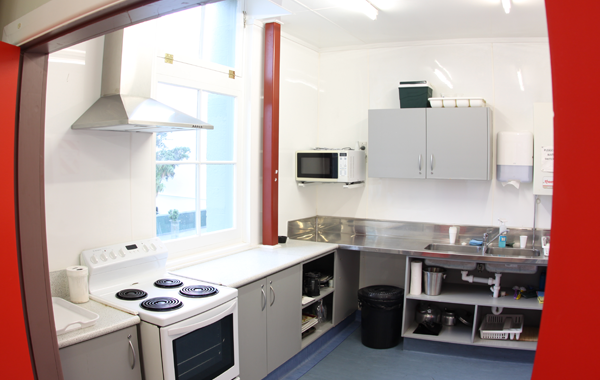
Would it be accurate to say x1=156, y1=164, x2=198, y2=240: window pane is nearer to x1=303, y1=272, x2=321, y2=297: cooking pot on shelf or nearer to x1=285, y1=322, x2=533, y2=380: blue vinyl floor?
x1=303, y1=272, x2=321, y2=297: cooking pot on shelf

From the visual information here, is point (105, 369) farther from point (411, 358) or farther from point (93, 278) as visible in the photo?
point (411, 358)

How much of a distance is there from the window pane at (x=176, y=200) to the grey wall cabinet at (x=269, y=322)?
71 cm

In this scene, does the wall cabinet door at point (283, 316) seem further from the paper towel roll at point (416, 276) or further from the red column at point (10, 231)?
the red column at point (10, 231)

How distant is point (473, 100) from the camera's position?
3.81 metres

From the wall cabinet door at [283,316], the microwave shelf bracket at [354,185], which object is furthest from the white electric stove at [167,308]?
the microwave shelf bracket at [354,185]

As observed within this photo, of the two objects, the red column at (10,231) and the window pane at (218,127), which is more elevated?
the window pane at (218,127)

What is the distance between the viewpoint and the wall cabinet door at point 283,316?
310cm

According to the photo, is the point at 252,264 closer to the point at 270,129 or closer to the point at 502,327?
the point at 270,129

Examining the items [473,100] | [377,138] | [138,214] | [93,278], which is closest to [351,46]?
[377,138]

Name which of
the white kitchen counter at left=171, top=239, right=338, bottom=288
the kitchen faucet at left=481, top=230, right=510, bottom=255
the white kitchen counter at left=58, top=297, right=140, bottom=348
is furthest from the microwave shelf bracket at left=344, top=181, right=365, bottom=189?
the white kitchen counter at left=58, top=297, right=140, bottom=348

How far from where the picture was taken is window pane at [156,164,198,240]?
2.98 m

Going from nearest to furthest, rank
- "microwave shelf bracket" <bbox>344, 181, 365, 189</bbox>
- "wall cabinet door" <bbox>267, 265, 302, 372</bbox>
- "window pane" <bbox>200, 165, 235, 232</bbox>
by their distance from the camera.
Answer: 1. "wall cabinet door" <bbox>267, 265, 302, 372</bbox>
2. "window pane" <bbox>200, 165, 235, 232</bbox>
3. "microwave shelf bracket" <bbox>344, 181, 365, 189</bbox>

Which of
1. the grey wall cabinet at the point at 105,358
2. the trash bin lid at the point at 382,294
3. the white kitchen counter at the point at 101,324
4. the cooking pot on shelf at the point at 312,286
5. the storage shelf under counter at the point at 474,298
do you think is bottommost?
the trash bin lid at the point at 382,294

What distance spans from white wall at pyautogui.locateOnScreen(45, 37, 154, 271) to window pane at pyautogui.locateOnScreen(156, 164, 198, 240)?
0.21 meters
